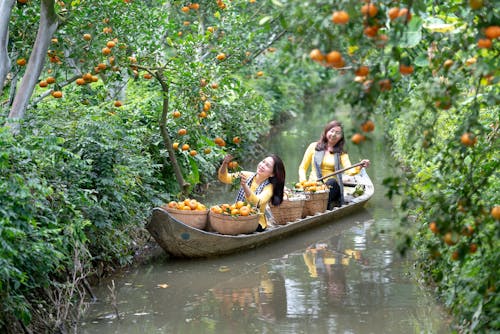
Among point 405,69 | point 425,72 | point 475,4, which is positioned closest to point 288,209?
point 425,72

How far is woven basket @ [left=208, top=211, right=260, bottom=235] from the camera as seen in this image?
9297 millimetres

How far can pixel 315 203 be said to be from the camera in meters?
11.3

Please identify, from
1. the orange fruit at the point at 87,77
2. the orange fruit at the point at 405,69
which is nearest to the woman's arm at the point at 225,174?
the orange fruit at the point at 87,77

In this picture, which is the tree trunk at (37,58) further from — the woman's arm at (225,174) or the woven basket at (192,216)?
the woman's arm at (225,174)

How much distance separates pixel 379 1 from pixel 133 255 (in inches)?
249

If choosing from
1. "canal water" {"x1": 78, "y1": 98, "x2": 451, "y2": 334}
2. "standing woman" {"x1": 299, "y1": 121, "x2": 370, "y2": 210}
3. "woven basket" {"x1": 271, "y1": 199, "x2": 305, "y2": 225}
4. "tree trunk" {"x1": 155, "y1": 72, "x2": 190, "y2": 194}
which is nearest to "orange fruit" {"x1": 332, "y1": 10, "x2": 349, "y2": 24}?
"canal water" {"x1": 78, "y1": 98, "x2": 451, "y2": 334}

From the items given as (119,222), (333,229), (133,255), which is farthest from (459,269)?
(333,229)

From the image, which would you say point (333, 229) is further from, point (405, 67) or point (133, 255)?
point (405, 67)

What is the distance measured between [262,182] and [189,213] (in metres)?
1.19

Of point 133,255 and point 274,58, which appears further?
point 274,58

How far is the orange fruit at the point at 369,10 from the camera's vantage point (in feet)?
12.7

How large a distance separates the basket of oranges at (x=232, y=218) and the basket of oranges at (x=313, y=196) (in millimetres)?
1778

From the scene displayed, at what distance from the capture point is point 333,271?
9.09m

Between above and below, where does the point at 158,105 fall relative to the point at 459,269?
above
